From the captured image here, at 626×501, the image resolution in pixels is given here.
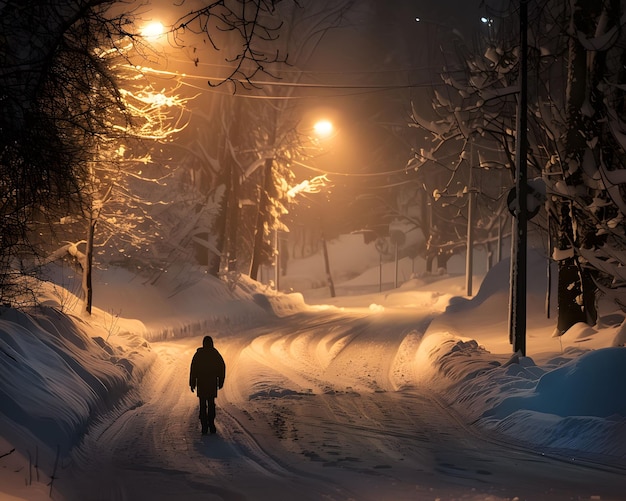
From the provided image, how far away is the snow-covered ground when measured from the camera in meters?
8.54

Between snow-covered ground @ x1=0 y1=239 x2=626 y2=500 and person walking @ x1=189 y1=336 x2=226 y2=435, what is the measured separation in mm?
298

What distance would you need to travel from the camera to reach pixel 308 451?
10320mm

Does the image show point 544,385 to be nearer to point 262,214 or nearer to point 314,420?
point 314,420

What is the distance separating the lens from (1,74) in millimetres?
9758

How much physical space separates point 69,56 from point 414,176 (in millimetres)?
67010

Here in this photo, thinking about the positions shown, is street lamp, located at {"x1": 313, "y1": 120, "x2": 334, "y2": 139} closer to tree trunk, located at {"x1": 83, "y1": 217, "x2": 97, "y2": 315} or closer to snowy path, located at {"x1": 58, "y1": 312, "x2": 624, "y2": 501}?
tree trunk, located at {"x1": 83, "y1": 217, "x2": 97, "y2": 315}

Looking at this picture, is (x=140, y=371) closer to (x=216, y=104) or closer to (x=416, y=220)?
(x=216, y=104)

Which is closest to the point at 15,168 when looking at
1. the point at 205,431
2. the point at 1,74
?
the point at 1,74

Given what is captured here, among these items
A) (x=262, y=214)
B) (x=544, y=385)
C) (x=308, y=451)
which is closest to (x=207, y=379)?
(x=308, y=451)

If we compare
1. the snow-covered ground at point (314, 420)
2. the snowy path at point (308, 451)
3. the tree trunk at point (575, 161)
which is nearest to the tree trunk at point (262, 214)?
the snow-covered ground at point (314, 420)

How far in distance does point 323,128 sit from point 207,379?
27657 millimetres

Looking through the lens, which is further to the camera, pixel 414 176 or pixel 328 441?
pixel 414 176

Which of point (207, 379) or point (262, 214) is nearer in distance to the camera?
point (207, 379)

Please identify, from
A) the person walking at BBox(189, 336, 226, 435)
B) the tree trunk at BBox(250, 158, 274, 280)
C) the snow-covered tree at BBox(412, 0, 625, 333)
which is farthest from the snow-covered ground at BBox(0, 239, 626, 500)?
the tree trunk at BBox(250, 158, 274, 280)
